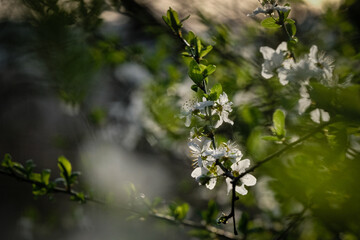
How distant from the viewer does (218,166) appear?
0.66 meters

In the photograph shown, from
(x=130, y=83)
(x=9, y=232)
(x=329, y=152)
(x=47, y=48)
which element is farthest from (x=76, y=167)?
(x=329, y=152)

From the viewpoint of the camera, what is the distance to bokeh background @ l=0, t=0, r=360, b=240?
1.85ft

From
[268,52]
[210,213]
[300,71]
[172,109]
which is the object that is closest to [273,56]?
[268,52]

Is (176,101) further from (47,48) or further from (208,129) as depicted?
(208,129)

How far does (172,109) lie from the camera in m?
1.48

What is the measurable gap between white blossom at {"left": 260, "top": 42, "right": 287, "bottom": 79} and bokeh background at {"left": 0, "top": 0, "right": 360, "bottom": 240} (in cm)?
8

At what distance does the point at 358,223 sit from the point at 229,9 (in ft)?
3.71

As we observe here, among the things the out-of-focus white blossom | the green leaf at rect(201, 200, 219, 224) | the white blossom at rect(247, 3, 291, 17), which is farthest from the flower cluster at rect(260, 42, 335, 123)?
the green leaf at rect(201, 200, 219, 224)

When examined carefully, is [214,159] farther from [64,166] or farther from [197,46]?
[64,166]

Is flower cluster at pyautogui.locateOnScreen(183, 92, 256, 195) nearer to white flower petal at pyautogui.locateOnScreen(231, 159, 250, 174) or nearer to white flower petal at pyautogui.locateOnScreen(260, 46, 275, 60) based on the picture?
white flower petal at pyautogui.locateOnScreen(231, 159, 250, 174)

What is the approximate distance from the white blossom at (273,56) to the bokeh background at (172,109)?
→ 80 mm

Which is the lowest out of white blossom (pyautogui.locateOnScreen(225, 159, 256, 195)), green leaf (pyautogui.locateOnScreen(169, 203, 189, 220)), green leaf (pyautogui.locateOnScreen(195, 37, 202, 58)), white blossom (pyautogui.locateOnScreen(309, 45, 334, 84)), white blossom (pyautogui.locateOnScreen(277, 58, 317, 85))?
green leaf (pyautogui.locateOnScreen(169, 203, 189, 220))

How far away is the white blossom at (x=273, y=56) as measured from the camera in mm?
681

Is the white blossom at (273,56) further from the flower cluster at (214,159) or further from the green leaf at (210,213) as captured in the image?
the green leaf at (210,213)
